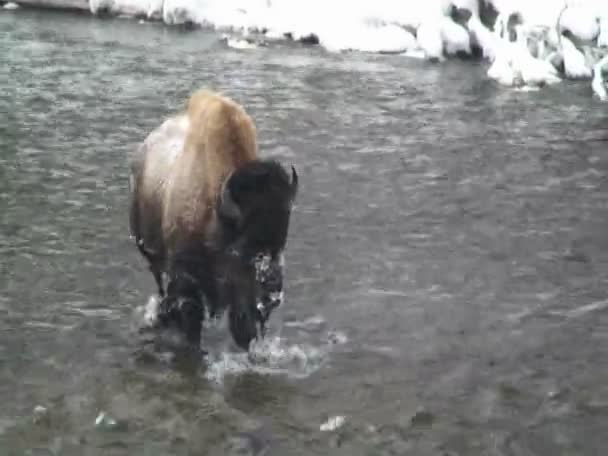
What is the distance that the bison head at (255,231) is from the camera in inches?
197

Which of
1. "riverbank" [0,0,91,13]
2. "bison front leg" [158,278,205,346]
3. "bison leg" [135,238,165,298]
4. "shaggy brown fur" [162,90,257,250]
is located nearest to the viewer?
"shaggy brown fur" [162,90,257,250]

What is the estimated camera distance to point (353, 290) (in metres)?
6.89

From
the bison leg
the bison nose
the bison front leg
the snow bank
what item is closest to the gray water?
the bison front leg

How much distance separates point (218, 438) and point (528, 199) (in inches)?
186

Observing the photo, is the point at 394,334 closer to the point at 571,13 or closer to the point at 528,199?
the point at 528,199

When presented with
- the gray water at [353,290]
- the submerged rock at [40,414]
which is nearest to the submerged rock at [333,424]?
the gray water at [353,290]

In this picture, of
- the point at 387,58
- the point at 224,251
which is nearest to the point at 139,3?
the point at 387,58

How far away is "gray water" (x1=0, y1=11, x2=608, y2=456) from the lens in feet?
16.9

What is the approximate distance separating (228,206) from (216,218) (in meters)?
0.23

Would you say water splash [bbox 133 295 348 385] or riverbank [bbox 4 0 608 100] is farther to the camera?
riverbank [bbox 4 0 608 100]

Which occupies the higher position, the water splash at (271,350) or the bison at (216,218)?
the bison at (216,218)

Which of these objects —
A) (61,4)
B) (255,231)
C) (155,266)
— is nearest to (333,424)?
(255,231)

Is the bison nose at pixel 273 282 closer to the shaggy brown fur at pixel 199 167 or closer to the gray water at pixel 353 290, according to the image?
the shaggy brown fur at pixel 199 167

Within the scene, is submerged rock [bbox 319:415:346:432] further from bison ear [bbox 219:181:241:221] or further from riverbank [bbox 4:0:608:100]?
riverbank [bbox 4:0:608:100]
